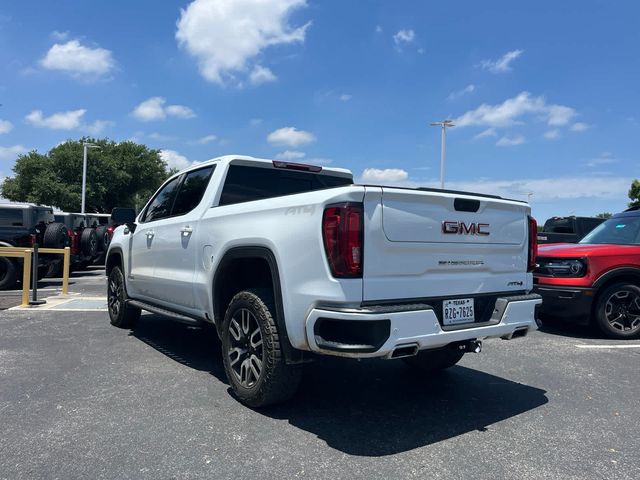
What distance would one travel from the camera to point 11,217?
451 inches

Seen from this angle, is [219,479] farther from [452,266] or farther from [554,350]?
[554,350]

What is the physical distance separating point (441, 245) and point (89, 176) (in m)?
41.3

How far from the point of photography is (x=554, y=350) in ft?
19.3

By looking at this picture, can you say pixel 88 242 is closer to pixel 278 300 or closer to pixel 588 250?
pixel 278 300

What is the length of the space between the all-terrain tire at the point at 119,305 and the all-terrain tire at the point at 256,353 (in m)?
2.91

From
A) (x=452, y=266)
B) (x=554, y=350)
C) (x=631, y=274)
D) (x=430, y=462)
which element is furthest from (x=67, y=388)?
(x=631, y=274)

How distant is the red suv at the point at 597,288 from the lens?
650 centimetres

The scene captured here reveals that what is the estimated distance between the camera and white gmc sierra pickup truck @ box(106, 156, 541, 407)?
121 inches

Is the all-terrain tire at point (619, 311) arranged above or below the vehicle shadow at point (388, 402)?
above

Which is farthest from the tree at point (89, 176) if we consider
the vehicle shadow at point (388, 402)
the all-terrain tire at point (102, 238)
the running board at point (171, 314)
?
the vehicle shadow at point (388, 402)

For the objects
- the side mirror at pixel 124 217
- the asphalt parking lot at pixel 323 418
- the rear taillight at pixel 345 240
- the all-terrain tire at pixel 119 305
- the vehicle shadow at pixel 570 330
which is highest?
the side mirror at pixel 124 217

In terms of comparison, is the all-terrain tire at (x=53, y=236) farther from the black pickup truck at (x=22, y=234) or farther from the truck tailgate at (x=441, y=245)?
the truck tailgate at (x=441, y=245)

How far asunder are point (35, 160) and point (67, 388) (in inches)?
1634

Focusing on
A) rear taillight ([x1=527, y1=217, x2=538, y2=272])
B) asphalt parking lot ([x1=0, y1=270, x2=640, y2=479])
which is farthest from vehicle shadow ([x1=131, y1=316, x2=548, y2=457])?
rear taillight ([x1=527, y1=217, x2=538, y2=272])
